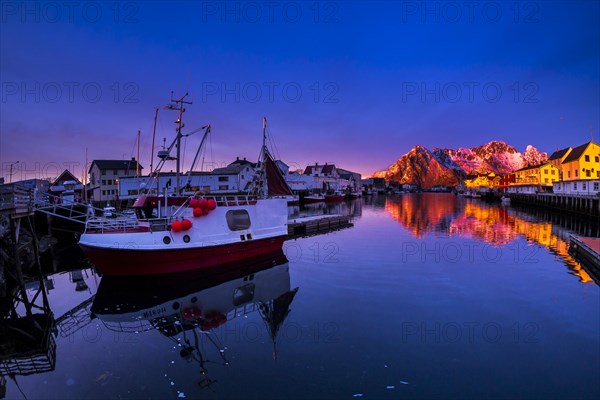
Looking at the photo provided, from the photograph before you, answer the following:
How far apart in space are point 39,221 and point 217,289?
28745mm

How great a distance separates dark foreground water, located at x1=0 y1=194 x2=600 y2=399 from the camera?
8906mm

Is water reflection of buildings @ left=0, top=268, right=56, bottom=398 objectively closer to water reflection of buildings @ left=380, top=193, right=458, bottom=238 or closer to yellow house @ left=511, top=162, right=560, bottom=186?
water reflection of buildings @ left=380, top=193, right=458, bottom=238

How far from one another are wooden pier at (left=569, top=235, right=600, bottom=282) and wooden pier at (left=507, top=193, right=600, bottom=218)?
27.5m

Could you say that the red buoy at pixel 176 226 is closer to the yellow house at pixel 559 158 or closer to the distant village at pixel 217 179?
the distant village at pixel 217 179

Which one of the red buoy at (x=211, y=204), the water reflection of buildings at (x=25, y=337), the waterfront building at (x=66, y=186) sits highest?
the waterfront building at (x=66, y=186)

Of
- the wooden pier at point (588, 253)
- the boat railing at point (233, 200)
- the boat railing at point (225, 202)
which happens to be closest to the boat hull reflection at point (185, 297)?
the boat railing at point (225, 202)

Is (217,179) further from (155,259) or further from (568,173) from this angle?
(568,173)

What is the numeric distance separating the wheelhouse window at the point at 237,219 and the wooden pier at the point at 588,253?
20239mm

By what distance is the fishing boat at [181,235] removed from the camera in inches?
709

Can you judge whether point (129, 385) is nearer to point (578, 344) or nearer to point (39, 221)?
point (578, 344)

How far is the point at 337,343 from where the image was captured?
37.2 feet

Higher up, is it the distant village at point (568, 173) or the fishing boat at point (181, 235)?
the distant village at point (568, 173)

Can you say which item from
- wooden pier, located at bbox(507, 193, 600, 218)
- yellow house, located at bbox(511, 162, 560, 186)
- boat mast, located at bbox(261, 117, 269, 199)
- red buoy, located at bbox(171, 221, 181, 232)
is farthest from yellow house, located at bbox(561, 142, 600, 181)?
red buoy, located at bbox(171, 221, 181, 232)

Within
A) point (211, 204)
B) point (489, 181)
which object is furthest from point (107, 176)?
point (489, 181)
